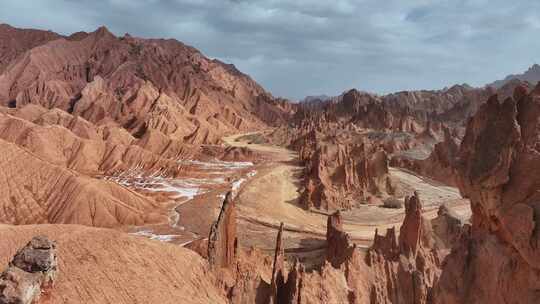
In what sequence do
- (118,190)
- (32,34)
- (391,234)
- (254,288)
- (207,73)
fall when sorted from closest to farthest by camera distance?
(254,288) → (391,234) → (118,190) → (32,34) → (207,73)

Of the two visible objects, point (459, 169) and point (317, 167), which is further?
point (317, 167)

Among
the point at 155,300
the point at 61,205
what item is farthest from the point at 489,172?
the point at 61,205

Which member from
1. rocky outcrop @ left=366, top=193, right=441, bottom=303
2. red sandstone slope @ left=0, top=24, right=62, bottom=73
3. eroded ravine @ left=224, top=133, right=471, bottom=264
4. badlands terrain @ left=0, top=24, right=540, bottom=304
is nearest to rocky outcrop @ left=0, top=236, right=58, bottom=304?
badlands terrain @ left=0, top=24, right=540, bottom=304

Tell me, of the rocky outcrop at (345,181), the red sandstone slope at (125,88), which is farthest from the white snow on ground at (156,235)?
the red sandstone slope at (125,88)

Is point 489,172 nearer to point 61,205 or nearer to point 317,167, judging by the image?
point 61,205

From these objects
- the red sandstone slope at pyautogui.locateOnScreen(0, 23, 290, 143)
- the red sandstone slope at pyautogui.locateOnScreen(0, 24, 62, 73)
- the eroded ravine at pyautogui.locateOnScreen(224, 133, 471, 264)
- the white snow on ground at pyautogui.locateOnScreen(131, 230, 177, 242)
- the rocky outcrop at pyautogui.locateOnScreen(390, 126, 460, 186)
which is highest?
the red sandstone slope at pyautogui.locateOnScreen(0, 24, 62, 73)

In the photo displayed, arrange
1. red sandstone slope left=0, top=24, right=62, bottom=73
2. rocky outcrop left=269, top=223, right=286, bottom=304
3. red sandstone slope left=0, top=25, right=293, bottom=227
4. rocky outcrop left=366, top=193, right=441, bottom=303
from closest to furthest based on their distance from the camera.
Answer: rocky outcrop left=269, top=223, right=286, bottom=304 → rocky outcrop left=366, top=193, right=441, bottom=303 → red sandstone slope left=0, top=25, right=293, bottom=227 → red sandstone slope left=0, top=24, right=62, bottom=73

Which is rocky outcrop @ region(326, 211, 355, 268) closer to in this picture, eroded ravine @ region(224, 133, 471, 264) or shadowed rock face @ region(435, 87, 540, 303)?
eroded ravine @ region(224, 133, 471, 264)
